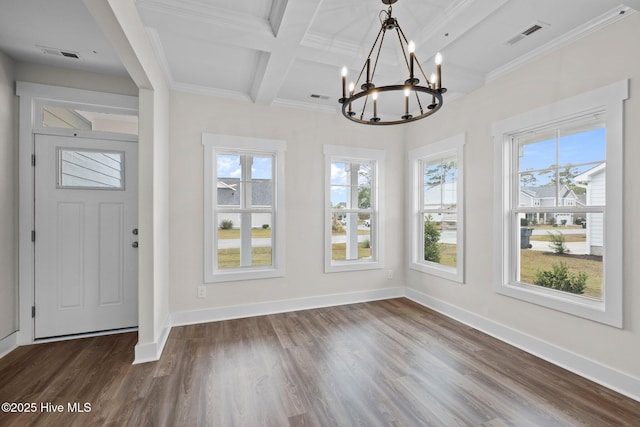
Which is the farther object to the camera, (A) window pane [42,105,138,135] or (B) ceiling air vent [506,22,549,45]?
(A) window pane [42,105,138,135]

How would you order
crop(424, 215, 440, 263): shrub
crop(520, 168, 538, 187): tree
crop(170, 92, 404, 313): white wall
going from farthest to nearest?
crop(424, 215, 440, 263): shrub, crop(170, 92, 404, 313): white wall, crop(520, 168, 538, 187): tree

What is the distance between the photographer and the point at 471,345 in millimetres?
2791

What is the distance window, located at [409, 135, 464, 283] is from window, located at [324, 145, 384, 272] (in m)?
0.54

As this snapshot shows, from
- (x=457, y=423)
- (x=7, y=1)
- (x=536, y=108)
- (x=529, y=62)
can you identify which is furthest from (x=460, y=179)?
(x=7, y=1)

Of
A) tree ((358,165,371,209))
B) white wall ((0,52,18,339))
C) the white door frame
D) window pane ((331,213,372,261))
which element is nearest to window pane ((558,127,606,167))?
tree ((358,165,371,209))

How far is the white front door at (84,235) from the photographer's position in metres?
2.81

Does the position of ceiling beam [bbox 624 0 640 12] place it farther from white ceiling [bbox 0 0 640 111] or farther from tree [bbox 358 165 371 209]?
tree [bbox 358 165 371 209]

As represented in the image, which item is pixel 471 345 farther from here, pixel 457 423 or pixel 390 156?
pixel 390 156

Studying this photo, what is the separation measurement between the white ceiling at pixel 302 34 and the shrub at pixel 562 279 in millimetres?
1958

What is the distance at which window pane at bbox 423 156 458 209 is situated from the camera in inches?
148

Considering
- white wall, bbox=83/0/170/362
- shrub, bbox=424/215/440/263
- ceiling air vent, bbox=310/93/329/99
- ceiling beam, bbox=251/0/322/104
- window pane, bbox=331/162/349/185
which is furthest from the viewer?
window pane, bbox=331/162/349/185

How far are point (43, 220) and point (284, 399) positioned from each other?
2.85 meters

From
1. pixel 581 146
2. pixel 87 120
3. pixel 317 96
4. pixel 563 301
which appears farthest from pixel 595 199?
pixel 87 120

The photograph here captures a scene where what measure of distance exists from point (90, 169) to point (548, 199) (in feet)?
14.8
